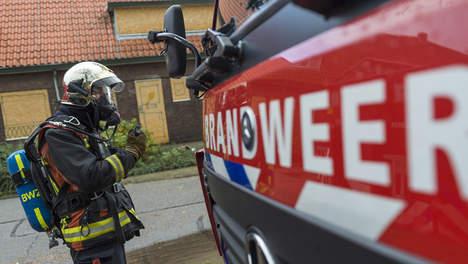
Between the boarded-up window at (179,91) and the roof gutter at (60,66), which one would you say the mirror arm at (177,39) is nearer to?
the roof gutter at (60,66)

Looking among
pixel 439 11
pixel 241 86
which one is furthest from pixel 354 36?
pixel 241 86

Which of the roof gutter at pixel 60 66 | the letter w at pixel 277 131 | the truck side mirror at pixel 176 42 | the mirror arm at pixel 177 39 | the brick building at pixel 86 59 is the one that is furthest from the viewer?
the brick building at pixel 86 59

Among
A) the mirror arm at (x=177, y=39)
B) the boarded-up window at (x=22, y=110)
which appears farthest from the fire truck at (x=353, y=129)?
the boarded-up window at (x=22, y=110)

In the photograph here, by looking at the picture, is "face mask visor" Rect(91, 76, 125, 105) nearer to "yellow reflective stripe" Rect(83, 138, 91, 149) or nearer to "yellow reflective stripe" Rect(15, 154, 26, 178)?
"yellow reflective stripe" Rect(83, 138, 91, 149)

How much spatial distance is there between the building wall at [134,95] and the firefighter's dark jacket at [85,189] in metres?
9.30

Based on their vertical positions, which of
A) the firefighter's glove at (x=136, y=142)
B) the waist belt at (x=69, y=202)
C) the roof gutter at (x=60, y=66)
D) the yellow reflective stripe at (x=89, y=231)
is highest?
the roof gutter at (x=60, y=66)

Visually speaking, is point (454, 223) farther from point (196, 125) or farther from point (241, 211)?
point (196, 125)

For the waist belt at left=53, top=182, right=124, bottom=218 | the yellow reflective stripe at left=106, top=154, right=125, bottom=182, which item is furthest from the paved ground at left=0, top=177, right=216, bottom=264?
the yellow reflective stripe at left=106, top=154, right=125, bottom=182

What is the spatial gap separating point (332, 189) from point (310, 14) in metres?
0.45

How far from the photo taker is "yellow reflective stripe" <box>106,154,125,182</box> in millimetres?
2238

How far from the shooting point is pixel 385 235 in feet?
2.49

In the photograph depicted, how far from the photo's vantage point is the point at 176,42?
2186mm

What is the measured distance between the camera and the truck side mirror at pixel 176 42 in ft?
7.25

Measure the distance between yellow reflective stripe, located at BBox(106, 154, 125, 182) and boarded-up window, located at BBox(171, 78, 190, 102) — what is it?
32.8 feet
